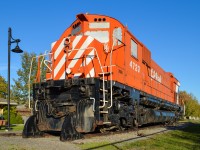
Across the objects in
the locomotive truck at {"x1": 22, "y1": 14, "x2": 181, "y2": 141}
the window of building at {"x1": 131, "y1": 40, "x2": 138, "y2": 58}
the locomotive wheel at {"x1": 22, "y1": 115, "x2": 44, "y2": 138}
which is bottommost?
the locomotive wheel at {"x1": 22, "y1": 115, "x2": 44, "y2": 138}

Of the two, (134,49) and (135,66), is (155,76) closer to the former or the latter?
(135,66)

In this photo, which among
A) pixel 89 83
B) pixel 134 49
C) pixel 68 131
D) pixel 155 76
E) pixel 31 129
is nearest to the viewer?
pixel 68 131

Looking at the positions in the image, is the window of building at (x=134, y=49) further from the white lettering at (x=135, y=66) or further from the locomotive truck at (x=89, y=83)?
the white lettering at (x=135, y=66)

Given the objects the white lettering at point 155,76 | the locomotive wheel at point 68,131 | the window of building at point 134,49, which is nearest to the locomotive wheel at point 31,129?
the locomotive wheel at point 68,131

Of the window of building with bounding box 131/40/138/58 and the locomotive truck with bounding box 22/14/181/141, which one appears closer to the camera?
the locomotive truck with bounding box 22/14/181/141

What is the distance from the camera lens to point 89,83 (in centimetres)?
902

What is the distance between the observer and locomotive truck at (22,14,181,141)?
892 centimetres

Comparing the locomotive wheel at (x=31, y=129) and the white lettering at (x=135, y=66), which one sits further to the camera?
the white lettering at (x=135, y=66)

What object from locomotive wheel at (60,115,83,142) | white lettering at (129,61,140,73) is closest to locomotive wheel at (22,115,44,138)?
locomotive wheel at (60,115,83,142)

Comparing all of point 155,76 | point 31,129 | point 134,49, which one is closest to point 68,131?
point 31,129

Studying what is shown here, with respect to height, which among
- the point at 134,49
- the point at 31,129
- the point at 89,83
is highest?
the point at 134,49

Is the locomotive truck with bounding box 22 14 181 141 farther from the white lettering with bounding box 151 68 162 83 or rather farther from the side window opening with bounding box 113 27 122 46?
the white lettering with bounding box 151 68 162 83

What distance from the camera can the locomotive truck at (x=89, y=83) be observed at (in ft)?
29.3

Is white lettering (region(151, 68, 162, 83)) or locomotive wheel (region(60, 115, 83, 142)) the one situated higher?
white lettering (region(151, 68, 162, 83))
